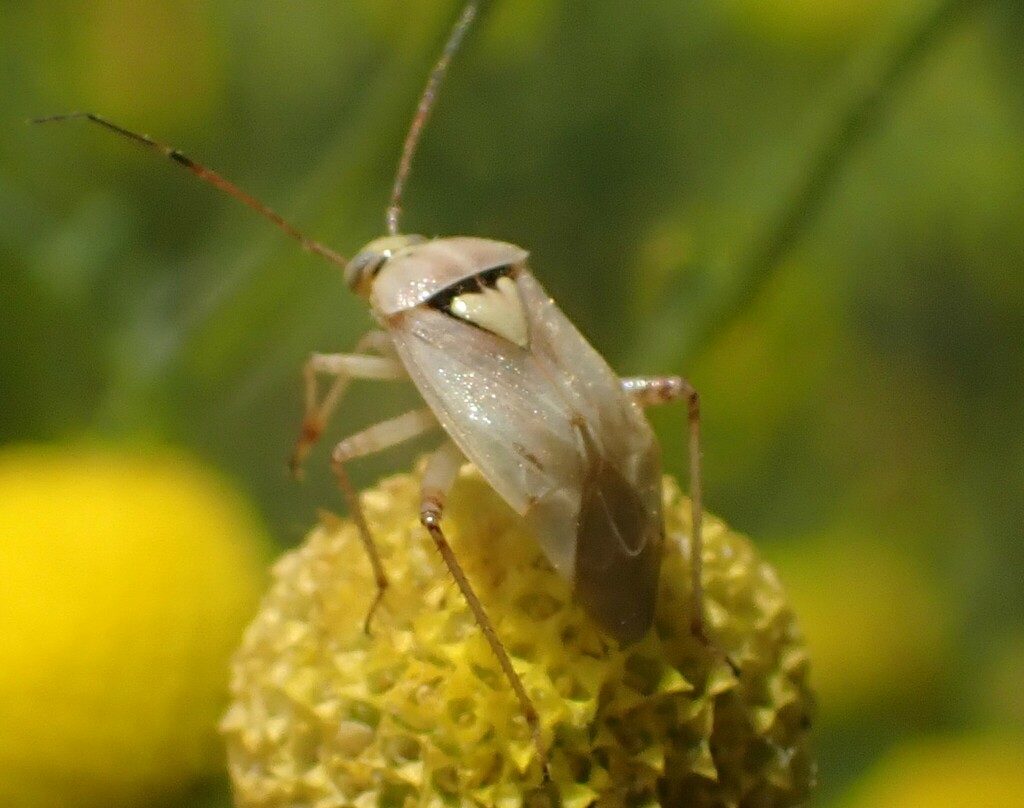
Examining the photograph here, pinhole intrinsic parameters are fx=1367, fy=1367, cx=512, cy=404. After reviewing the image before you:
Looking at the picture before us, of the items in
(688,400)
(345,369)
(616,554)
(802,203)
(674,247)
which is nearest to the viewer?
(616,554)

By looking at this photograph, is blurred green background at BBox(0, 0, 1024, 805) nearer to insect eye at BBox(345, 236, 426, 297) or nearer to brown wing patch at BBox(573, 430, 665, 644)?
insect eye at BBox(345, 236, 426, 297)

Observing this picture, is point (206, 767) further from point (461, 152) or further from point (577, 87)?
point (577, 87)

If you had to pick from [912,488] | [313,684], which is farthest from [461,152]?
[313,684]

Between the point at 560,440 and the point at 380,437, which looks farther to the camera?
the point at 380,437

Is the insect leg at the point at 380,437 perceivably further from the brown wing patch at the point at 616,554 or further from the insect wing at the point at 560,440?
the brown wing patch at the point at 616,554

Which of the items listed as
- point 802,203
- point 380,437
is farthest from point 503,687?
point 802,203

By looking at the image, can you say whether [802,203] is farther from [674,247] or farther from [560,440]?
[560,440]

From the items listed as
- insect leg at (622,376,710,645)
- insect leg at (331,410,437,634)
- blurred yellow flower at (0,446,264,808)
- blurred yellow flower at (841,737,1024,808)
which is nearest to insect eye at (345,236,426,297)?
insect leg at (331,410,437,634)
